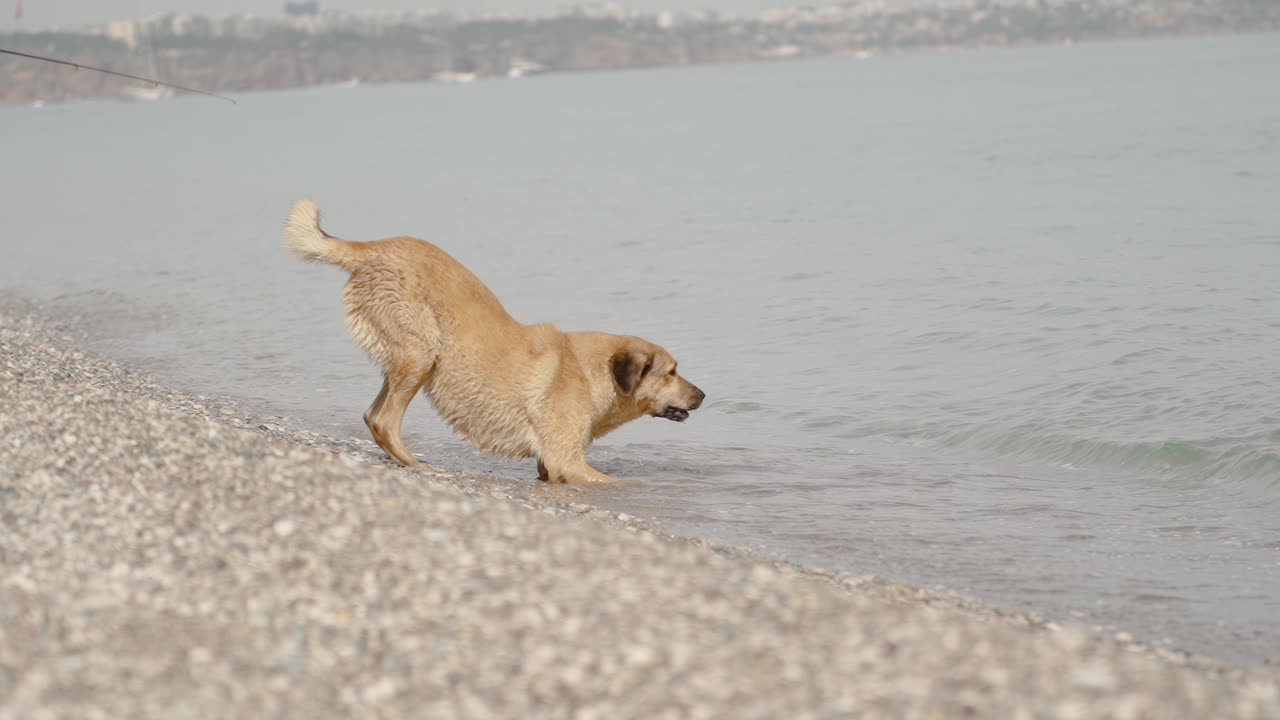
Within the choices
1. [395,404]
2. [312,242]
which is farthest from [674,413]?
[312,242]

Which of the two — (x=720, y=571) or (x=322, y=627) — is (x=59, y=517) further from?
(x=720, y=571)

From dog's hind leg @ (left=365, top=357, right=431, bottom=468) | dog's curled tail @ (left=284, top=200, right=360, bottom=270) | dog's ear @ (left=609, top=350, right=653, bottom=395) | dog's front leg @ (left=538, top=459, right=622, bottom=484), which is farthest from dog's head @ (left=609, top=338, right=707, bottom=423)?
dog's curled tail @ (left=284, top=200, right=360, bottom=270)

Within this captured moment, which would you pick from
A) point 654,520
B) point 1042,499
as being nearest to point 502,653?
point 654,520

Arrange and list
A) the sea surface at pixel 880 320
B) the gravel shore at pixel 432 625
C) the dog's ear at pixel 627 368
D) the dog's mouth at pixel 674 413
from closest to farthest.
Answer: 1. the gravel shore at pixel 432 625
2. the sea surface at pixel 880 320
3. the dog's ear at pixel 627 368
4. the dog's mouth at pixel 674 413

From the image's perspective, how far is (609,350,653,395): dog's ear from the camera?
9766 mm

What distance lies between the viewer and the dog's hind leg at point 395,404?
31.0ft

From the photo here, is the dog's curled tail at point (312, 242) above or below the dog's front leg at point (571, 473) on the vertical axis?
above

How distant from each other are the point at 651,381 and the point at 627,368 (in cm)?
27

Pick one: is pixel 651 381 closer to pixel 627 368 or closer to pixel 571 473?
pixel 627 368

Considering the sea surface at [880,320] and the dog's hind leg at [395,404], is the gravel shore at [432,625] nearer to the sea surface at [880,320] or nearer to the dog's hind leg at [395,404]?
the sea surface at [880,320]

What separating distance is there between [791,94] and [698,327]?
4087 inches

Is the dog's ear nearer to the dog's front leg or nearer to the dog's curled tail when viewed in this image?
the dog's front leg

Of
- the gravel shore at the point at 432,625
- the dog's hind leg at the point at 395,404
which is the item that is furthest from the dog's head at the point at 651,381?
the gravel shore at the point at 432,625

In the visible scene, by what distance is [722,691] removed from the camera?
4809 mm
